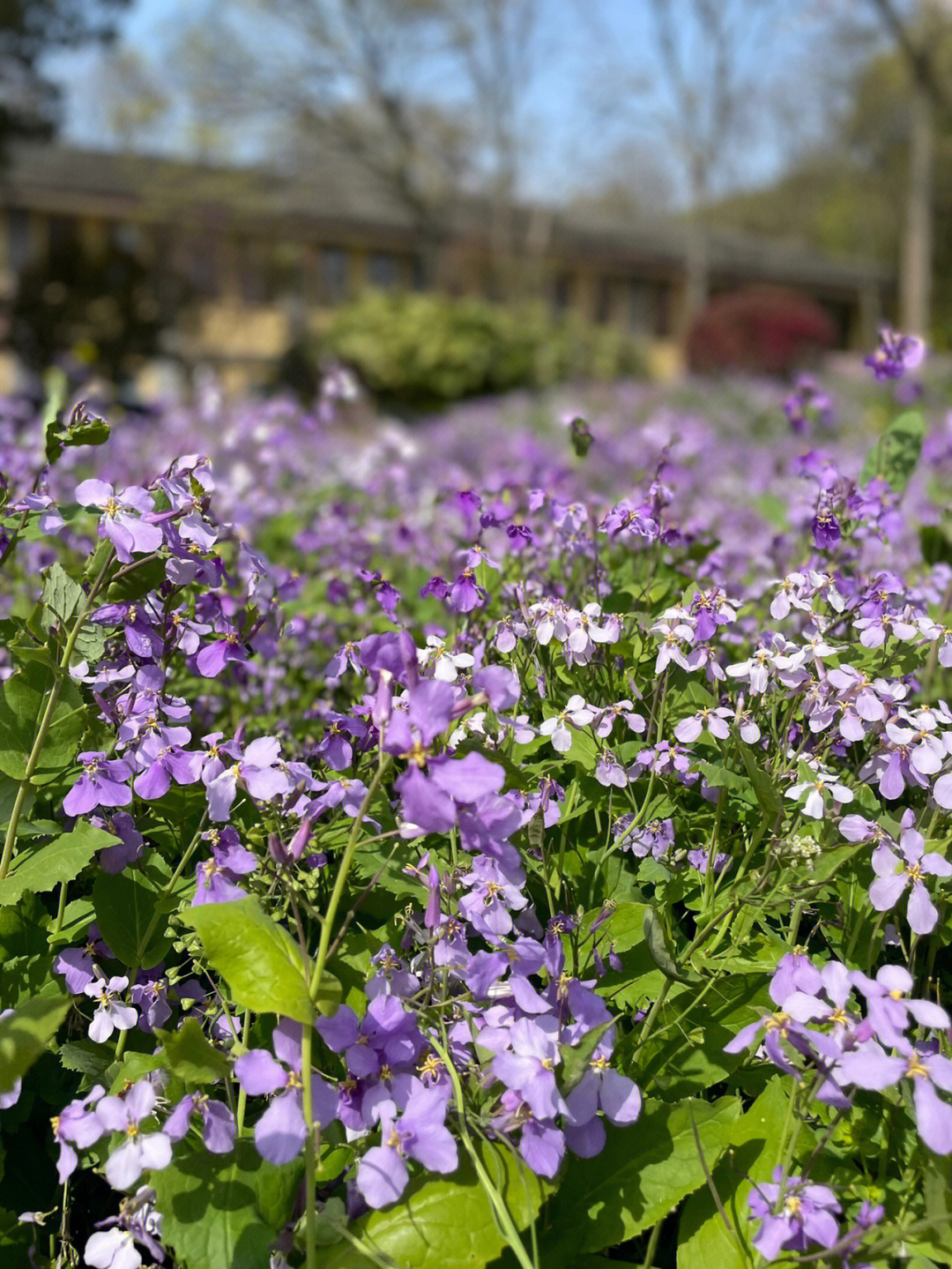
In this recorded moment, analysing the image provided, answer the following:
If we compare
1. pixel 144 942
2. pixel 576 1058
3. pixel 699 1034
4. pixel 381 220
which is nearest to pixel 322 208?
pixel 381 220

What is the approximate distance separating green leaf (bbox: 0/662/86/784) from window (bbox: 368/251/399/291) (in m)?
37.7

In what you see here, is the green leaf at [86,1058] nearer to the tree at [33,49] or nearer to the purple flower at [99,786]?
the purple flower at [99,786]

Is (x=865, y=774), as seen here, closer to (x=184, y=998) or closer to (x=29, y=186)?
(x=184, y=998)

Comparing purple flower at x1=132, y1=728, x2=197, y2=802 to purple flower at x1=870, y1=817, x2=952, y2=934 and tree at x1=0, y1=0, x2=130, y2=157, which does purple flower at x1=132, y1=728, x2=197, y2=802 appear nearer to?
purple flower at x1=870, y1=817, x2=952, y2=934

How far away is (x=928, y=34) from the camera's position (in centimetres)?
2058

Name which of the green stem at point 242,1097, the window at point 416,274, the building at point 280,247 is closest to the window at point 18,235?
the building at point 280,247

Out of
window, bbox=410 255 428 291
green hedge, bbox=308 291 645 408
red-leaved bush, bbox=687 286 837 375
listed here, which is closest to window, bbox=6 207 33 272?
window, bbox=410 255 428 291

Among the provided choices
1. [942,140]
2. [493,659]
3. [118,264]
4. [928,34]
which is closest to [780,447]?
[493,659]

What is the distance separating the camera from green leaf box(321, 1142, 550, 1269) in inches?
49.5

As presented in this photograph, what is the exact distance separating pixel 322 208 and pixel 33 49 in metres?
15.5

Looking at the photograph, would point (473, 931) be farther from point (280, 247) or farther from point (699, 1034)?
point (280, 247)

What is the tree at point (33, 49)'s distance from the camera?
20859mm

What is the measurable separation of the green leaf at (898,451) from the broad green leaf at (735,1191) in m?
1.86

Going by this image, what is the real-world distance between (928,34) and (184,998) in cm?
2397
